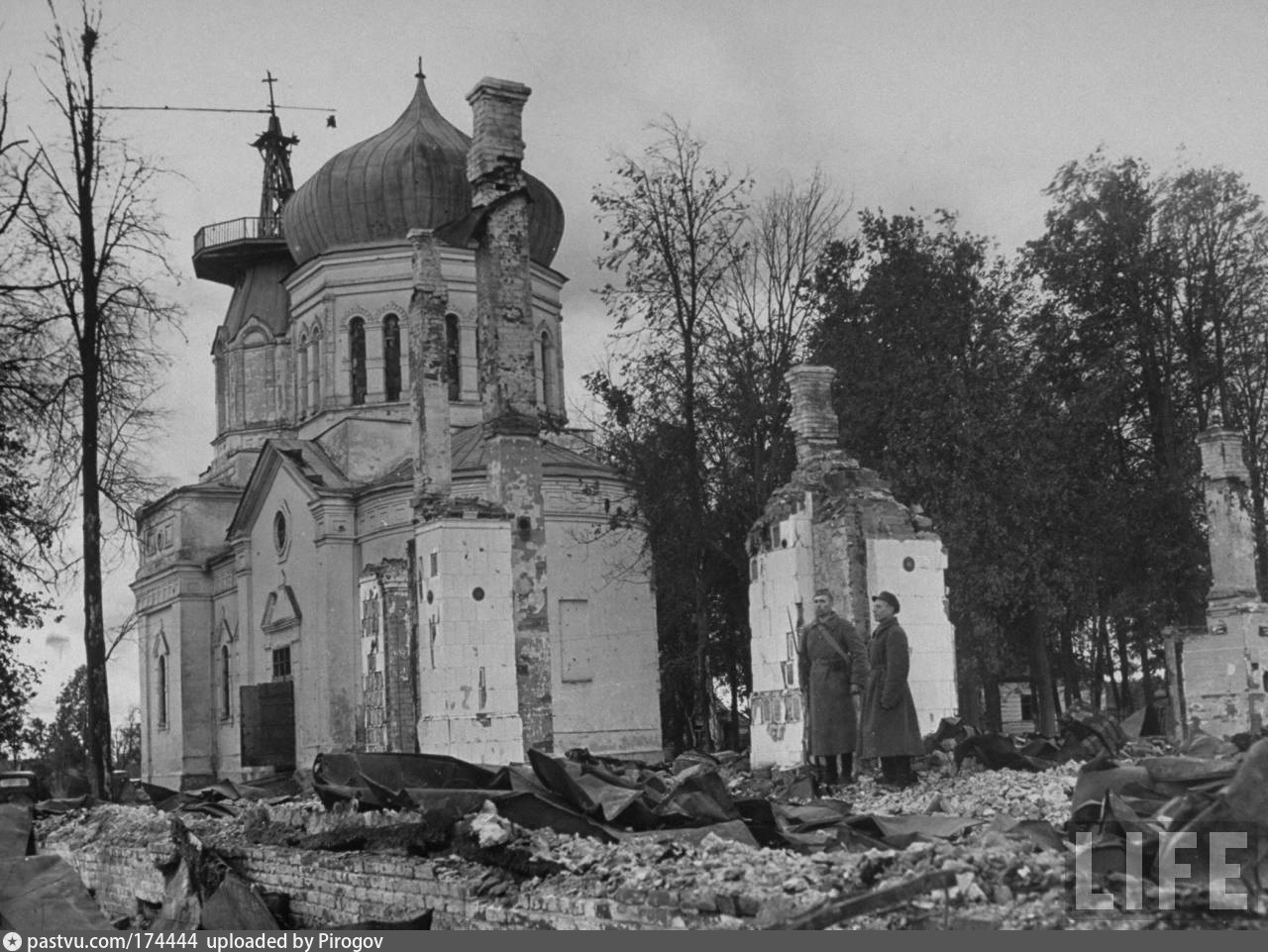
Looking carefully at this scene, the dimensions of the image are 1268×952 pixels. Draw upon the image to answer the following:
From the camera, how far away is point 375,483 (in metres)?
30.0

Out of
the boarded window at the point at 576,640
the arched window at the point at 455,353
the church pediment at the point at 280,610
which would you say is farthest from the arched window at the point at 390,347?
the boarded window at the point at 576,640

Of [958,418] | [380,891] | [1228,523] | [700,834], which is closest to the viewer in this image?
[700,834]

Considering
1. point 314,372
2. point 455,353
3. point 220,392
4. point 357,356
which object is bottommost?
point 455,353

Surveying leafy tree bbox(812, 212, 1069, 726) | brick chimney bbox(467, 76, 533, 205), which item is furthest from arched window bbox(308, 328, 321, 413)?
brick chimney bbox(467, 76, 533, 205)

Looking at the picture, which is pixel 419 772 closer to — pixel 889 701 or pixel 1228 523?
pixel 889 701

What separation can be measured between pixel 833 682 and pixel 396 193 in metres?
22.7

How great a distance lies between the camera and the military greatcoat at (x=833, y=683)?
504 inches

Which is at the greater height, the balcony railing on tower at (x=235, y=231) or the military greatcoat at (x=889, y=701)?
the balcony railing on tower at (x=235, y=231)

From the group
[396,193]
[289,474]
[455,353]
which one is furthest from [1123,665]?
[396,193]

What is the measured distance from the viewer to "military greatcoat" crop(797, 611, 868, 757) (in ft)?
42.0

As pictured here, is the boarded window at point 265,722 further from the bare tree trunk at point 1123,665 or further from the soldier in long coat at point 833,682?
the bare tree trunk at point 1123,665

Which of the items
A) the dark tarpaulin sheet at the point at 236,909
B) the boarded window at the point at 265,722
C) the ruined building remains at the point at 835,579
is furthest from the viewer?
the boarded window at the point at 265,722

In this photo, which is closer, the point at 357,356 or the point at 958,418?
the point at 958,418

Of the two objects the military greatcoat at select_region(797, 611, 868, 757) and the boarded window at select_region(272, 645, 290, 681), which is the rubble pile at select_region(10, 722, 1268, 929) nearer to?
the military greatcoat at select_region(797, 611, 868, 757)
